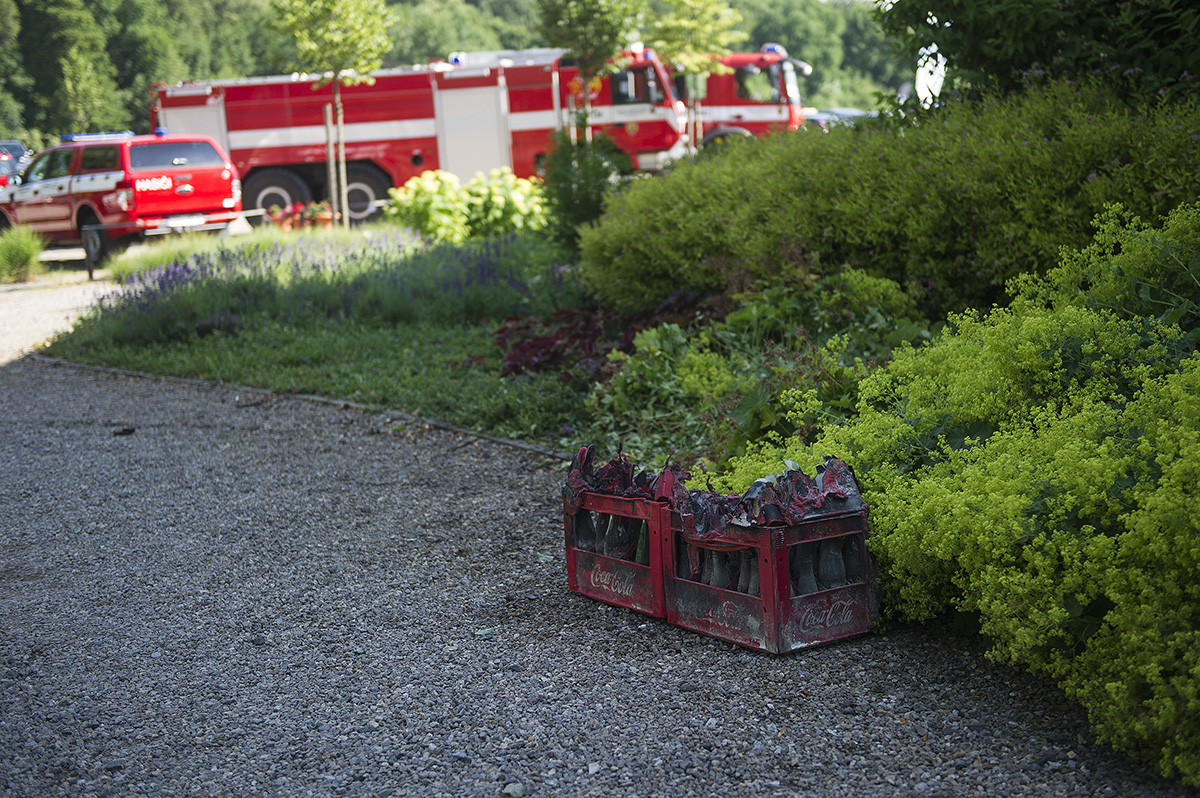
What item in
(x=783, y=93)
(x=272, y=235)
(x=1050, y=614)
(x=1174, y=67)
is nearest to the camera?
(x=1050, y=614)

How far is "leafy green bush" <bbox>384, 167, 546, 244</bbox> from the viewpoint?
1305 cm

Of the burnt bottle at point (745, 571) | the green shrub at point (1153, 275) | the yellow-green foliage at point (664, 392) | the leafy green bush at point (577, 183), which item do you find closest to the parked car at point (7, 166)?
the leafy green bush at point (577, 183)

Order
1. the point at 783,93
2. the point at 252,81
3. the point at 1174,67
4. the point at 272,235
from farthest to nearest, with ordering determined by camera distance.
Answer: the point at 783,93, the point at 252,81, the point at 272,235, the point at 1174,67

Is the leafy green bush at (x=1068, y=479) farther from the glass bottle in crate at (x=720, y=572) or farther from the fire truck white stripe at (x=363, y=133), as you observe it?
the fire truck white stripe at (x=363, y=133)

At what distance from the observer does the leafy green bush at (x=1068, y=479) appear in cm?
212

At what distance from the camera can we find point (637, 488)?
3246 mm

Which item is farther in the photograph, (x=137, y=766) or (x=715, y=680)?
(x=715, y=680)

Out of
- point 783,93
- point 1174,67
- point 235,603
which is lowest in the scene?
point 235,603

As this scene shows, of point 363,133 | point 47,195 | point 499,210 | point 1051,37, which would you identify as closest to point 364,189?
point 363,133

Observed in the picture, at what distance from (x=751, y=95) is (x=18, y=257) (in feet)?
47.5

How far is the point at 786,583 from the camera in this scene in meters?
2.82

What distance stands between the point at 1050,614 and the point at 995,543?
26 cm

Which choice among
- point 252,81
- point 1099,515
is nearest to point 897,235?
point 1099,515

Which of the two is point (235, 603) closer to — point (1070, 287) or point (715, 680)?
point (715, 680)
